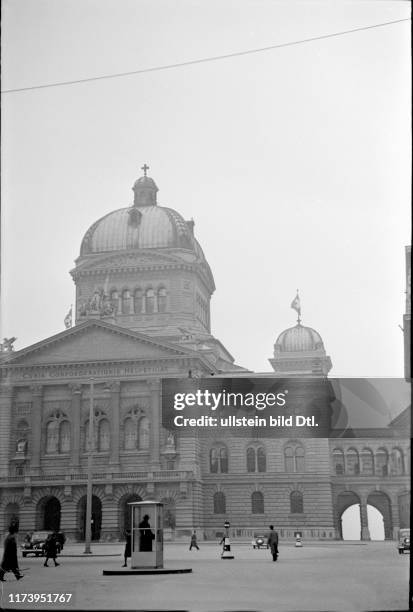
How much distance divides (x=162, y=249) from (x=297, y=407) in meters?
54.7

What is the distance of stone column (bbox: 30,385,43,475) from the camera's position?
5806 centimetres

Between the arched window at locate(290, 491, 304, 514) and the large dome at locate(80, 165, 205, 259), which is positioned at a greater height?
the large dome at locate(80, 165, 205, 259)

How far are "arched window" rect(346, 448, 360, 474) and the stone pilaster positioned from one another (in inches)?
802

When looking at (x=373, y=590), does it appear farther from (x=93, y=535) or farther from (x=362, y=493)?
(x=362, y=493)

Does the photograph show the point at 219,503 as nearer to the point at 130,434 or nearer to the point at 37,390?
the point at 130,434

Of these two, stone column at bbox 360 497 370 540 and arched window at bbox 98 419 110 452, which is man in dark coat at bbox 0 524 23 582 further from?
stone column at bbox 360 497 370 540

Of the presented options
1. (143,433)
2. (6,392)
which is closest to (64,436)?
(6,392)

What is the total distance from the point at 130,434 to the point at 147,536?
127 feet

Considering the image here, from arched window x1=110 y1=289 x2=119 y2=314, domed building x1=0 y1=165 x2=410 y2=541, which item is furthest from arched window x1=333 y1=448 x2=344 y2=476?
arched window x1=110 y1=289 x2=119 y2=314

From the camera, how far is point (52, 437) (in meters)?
59.1

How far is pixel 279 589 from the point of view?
14.9 meters

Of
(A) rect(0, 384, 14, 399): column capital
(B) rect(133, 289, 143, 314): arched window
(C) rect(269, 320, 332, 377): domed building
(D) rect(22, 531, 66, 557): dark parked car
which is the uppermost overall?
(B) rect(133, 289, 143, 314): arched window

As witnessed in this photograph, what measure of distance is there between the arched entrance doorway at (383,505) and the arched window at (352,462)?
94.5 inches

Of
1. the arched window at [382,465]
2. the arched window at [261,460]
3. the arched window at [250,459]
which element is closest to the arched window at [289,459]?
the arched window at [261,460]
